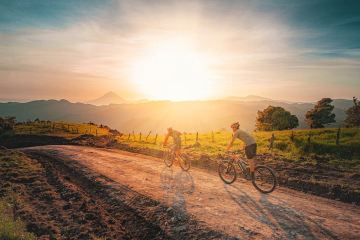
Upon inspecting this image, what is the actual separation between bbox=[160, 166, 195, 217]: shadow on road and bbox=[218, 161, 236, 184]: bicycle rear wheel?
1.79 metres

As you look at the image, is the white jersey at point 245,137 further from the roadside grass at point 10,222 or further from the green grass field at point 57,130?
the green grass field at point 57,130

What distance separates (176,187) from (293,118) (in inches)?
2469

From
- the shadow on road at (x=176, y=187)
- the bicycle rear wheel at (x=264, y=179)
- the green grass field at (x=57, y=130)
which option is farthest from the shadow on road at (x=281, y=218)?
the green grass field at (x=57, y=130)

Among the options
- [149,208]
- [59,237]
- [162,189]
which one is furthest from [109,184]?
[59,237]

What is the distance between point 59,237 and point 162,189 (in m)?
5.57

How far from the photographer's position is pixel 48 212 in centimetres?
1348

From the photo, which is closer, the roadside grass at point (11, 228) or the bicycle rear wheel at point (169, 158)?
the roadside grass at point (11, 228)

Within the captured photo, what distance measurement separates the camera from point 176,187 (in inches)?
618

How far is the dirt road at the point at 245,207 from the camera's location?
1005 centimetres

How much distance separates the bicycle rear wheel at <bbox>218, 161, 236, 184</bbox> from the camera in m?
16.5

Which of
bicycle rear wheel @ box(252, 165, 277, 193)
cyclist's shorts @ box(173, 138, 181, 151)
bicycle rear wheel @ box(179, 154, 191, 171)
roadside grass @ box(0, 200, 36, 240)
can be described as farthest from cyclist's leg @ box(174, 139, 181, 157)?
roadside grass @ box(0, 200, 36, 240)

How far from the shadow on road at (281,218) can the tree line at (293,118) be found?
60031mm

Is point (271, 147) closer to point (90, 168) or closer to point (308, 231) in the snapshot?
point (90, 168)

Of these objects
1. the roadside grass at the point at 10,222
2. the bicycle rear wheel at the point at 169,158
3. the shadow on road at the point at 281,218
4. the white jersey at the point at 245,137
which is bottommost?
the roadside grass at the point at 10,222
